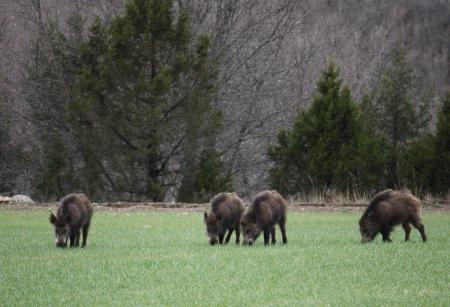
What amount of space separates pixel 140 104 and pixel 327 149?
843 centimetres

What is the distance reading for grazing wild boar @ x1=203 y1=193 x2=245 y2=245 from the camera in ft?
53.3

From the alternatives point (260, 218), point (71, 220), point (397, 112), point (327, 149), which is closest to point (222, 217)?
point (260, 218)

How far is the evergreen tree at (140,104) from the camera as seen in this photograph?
33.4m

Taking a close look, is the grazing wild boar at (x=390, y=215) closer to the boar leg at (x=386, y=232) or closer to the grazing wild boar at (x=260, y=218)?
the boar leg at (x=386, y=232)

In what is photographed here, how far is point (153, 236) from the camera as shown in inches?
694

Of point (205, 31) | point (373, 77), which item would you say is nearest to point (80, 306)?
point (205, 31)

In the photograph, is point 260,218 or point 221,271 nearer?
point 221,271

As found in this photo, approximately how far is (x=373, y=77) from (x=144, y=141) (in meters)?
22.7

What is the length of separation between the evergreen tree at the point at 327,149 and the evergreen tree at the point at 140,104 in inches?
149

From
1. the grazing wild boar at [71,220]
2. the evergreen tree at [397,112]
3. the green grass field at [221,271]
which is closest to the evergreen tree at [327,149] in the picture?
Result: the evergreen tree at [397,112]

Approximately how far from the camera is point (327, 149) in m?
33.5

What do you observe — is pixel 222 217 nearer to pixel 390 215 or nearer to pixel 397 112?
pixel 390 215

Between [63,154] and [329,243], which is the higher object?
[63,154]

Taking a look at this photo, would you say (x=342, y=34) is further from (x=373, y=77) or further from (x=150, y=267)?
(x=150, y=267)
